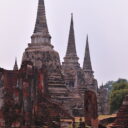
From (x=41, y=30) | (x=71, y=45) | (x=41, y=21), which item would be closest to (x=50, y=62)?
(x=41, y=30)

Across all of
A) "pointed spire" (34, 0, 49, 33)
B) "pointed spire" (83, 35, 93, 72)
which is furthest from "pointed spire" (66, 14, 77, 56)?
"pointed spire" (34, 0, 49, 33)

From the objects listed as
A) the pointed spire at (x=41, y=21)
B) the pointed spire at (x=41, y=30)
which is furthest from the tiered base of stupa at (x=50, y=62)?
the pointed spire at (x=41, y=21)

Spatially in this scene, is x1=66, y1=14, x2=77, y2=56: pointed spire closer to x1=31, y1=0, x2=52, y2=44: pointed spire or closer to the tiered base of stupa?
x1=31, y1=0, x2=52, y2=44: pointed spire

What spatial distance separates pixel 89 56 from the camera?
65.4 metres

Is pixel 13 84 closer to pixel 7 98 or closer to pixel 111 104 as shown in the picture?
pixel 7 98

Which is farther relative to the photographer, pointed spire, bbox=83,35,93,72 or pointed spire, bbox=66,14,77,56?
pointed spire, bbox=83,35,93,72

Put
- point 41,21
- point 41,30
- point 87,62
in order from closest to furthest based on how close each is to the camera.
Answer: point 41,30 → point 41,21 → point 87,62

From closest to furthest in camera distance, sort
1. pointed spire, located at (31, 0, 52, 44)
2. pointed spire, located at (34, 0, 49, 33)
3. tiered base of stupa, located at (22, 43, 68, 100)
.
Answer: tiered base of stupa, located at (22, 43, 68, 100)
pointed spire, located at (31, 0, 52, 44)
pointed spire, located at (34, 0, 49, 33)

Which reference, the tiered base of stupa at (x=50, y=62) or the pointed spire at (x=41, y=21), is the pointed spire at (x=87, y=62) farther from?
the tiered base of stupa at (x=50, y=62)

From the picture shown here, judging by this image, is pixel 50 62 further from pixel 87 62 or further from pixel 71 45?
pixel 87 62

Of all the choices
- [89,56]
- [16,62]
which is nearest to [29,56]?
[16,62]

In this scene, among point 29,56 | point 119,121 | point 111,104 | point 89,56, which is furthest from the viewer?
point 89,56

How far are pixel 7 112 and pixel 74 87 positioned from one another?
28.0 meters

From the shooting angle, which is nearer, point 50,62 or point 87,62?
point 50,62
